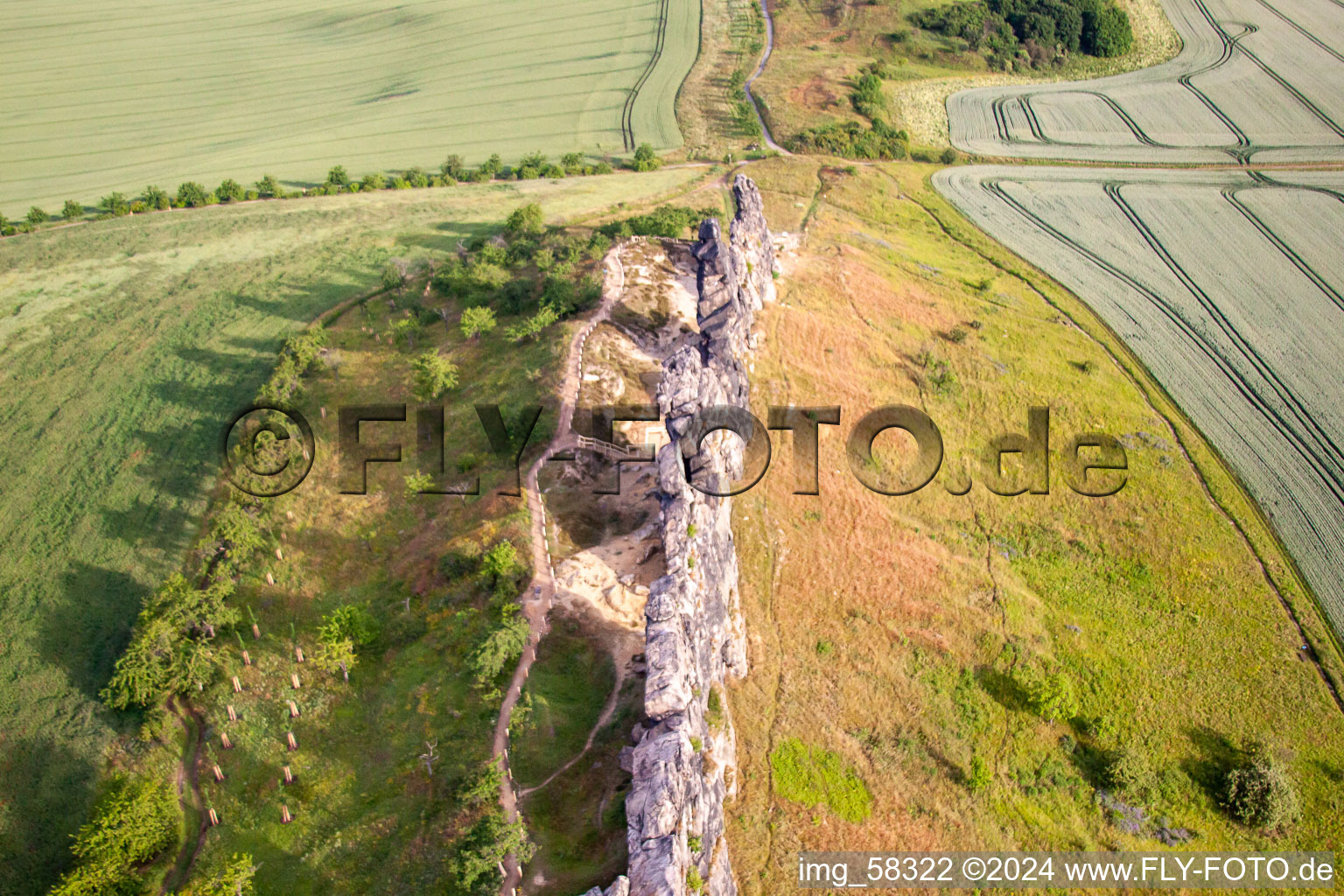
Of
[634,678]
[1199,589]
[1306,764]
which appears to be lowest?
[1306,764]

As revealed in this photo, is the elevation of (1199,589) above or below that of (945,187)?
below

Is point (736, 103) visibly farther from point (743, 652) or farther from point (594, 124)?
point (743, 652)

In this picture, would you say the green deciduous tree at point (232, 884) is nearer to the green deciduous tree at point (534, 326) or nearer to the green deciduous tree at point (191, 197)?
the green deciduous tree at point (534, 326)

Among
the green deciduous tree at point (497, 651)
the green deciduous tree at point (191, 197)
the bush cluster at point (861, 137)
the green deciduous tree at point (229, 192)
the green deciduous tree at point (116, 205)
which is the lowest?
the green deciduous tree at point (497, 651)

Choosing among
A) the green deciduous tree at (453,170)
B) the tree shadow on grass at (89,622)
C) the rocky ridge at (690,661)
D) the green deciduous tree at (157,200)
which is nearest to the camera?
the rocky ridge at (690,661)

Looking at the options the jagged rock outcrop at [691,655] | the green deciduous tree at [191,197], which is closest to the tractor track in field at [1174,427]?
the jagged rock outcrop at [691,655]

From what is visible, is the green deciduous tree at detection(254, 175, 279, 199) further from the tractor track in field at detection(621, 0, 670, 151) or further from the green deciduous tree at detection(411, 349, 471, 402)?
the green deciduous tree at detection(411, 349, 471, 402)

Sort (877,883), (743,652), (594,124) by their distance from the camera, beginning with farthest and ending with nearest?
(594,124) → (743,652) → (877,883)

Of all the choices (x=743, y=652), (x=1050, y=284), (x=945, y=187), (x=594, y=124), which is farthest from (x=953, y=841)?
(x=594, y=124)
